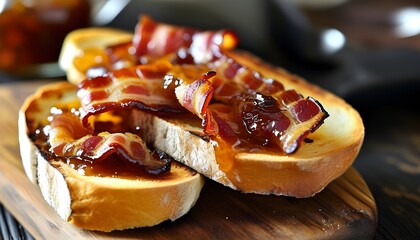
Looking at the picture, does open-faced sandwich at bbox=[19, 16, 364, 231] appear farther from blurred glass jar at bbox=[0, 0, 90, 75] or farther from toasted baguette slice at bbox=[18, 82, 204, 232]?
blurred glass jar at bbox=[0, 0, 90, 75]

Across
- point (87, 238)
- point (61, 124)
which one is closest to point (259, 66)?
point (61, 124)

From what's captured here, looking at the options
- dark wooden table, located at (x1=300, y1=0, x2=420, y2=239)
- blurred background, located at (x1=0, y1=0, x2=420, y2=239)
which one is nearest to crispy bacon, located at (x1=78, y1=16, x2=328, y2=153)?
dark wooden table, located at (x1=300, y1=0, x2=420, y2=239)

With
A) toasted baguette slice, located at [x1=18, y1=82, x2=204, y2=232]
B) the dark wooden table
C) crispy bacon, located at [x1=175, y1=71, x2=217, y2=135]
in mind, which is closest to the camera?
toasted baguette slice, located at [x1=18, y1=82, x2=204, y2=232]

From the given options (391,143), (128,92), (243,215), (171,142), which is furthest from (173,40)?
(243,215)

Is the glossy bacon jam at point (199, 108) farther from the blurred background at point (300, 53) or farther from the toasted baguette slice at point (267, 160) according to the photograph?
the blurred background at point (300, 53)

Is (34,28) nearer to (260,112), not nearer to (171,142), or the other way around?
(171,142)
